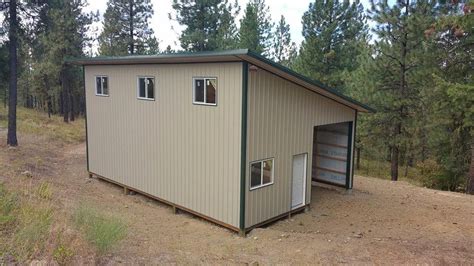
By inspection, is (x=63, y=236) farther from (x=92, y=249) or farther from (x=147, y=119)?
(x=147, y=119)

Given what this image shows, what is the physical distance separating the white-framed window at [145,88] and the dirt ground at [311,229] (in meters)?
3.41

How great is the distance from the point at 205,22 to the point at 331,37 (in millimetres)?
8120

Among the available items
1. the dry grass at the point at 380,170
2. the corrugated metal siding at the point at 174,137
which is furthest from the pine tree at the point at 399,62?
the corrugated metal siding at the point at 174,137

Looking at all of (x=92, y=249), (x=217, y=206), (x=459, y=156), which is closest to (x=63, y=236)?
(x=92, y=249)

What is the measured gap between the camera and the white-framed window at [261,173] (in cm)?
928

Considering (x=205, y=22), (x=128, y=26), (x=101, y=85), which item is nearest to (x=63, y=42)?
(x=128, y=26)

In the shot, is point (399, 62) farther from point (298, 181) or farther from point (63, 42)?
point (63, 42)

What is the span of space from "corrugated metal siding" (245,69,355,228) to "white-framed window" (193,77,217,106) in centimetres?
109

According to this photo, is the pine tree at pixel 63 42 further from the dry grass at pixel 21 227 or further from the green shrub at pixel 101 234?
the green shrub at pixel 101 234

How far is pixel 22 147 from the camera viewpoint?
17672 mm

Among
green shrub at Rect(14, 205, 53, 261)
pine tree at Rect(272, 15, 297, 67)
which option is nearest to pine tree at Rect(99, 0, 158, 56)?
pine tree at Rect(272, 15, 297, 67)

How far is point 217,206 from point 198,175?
1.03 meters

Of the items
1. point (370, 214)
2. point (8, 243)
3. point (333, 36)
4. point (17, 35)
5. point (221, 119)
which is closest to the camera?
point (8, 243)

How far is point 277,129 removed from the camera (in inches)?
Result: 385
